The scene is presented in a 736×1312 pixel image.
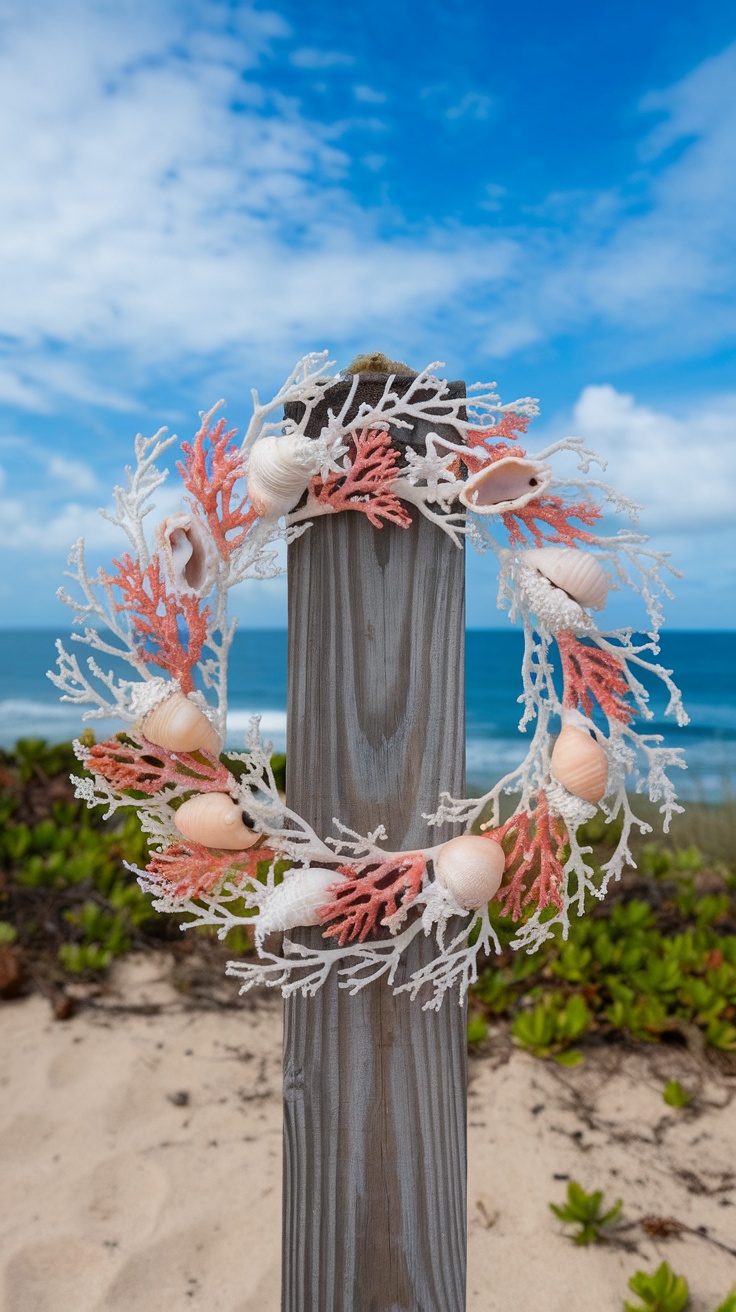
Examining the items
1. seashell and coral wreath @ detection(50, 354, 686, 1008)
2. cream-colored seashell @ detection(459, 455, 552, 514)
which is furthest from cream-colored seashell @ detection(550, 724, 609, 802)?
cream-colored seashell @ detection(459, 455, 552, 514)

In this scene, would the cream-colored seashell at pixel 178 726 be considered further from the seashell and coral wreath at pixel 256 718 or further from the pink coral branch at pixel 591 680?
the pink coral branch at pixel 591 680

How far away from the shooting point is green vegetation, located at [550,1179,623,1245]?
3018 mm

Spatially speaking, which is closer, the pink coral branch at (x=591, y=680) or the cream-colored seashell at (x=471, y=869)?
the cream-colored seashell at (x=471, y=869)

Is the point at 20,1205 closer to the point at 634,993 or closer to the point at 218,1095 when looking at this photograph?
the point at 218,1095

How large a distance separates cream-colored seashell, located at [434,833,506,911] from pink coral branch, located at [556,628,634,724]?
0.36 m

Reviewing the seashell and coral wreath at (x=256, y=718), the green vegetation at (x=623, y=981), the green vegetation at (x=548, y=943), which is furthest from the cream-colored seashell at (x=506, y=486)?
the green vegetation at (x=623, y=981)

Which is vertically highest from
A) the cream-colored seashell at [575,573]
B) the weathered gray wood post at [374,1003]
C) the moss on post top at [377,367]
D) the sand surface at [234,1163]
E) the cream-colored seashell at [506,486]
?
the moss on post top at [377,367]

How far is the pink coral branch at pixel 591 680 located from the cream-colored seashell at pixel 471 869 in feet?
1.17

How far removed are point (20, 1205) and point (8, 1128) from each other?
455mm

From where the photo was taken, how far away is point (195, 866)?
1.97 meters

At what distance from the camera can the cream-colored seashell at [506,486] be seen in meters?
1.85

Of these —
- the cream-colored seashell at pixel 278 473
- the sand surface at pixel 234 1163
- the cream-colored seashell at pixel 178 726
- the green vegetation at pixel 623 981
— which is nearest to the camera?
the cream-colored seashell at pixel 278 473

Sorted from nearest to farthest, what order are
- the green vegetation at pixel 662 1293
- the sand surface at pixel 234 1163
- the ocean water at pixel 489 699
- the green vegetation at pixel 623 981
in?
the green vegetation at pixel 662 1293 < the sand surface at pixel 234 1163 < the green vegetation at pixel 623 981 < the ocean water at pixel 489 699

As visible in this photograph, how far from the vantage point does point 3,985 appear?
14.5 ft
